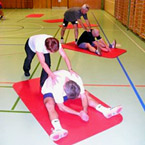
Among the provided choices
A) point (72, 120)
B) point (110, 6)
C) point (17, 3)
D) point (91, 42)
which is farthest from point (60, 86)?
point (17, 3)

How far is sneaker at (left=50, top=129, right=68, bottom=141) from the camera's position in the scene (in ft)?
6.56

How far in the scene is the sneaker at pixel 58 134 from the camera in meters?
2.00

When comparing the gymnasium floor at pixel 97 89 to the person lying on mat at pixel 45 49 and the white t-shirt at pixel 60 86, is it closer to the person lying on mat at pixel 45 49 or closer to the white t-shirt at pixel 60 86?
the white t-shirt at pixel 60 86

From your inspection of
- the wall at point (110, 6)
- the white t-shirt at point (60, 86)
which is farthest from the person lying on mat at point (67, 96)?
the wall at point (110, 6)

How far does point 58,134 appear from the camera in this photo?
2.01 meters

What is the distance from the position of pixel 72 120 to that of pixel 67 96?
312 mm

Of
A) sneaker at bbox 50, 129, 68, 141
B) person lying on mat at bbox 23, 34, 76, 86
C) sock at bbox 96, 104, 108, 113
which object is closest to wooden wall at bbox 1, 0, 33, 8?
person lying on mat at bbox 23, 34, 76, 86

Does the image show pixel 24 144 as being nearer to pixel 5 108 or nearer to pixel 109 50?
pixel 5 108

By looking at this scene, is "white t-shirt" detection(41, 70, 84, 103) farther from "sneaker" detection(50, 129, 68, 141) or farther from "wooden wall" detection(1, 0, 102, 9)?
"wooden wall" detection(1, 0, 102, 9)

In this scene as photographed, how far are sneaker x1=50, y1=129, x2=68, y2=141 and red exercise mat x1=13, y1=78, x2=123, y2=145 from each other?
5cm

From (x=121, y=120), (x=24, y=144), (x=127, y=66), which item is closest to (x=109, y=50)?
(x=127, y=66)

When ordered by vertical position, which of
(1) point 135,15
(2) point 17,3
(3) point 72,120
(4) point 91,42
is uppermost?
(2) point 17,3

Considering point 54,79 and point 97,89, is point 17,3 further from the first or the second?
point 54,79

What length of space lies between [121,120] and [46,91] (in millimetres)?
980
